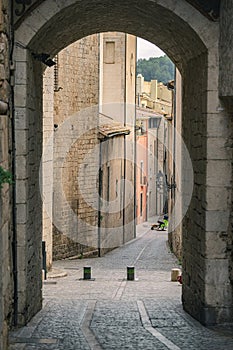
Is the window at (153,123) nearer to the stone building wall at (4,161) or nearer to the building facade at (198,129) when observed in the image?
the building facade at (198,129)

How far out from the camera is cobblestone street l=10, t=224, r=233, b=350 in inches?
384

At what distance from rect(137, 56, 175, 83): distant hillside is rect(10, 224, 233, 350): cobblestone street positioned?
3889 inches

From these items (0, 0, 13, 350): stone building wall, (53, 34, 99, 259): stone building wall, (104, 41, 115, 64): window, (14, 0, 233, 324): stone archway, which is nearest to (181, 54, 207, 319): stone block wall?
(14, 0, 233, 324): stone archway

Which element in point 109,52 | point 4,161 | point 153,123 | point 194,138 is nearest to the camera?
point 4,161

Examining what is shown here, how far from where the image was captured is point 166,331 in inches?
419

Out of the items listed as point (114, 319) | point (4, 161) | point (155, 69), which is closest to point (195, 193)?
point (114, 319)

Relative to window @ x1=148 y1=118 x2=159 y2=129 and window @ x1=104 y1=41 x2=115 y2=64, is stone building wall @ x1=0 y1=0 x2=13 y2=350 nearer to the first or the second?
window @ x1=104 y1=41 x2=115 y2=64

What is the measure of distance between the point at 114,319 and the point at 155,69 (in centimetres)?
10917

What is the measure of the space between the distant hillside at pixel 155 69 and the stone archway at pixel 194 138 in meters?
105

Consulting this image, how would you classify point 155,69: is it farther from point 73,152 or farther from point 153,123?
point 73,152

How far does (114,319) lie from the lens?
1170 cm

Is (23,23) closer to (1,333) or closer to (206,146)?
(206,146)

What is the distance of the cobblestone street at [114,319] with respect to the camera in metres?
9.75

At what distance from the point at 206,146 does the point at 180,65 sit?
301cm
